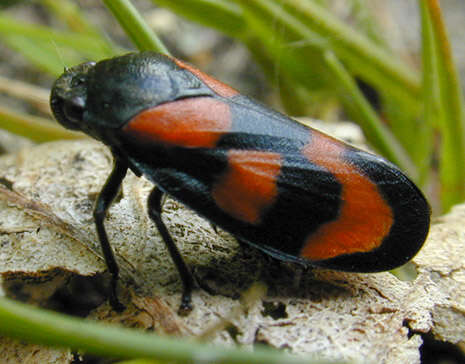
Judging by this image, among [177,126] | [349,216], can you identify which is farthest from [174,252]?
[349,216]

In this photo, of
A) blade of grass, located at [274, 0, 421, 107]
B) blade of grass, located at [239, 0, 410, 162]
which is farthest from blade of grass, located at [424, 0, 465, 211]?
blade of grass, located at [274, 0, 421, 107]

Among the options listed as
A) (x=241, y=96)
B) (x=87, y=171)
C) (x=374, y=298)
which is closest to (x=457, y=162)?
(x=374, y=298)

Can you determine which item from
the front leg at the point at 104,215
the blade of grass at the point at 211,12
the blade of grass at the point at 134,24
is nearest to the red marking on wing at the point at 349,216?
the front leg at the point at 104,215

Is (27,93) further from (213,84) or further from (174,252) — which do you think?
(174,252)

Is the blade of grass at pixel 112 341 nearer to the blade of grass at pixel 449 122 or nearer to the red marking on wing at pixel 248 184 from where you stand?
the red marking on wing at pixel 248 184

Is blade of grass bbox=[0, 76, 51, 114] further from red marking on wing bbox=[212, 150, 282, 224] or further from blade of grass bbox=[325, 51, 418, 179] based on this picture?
red marking on wing bbox=[212, 150, 282, 224]

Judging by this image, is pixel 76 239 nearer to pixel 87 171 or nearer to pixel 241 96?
pixel 87 171
